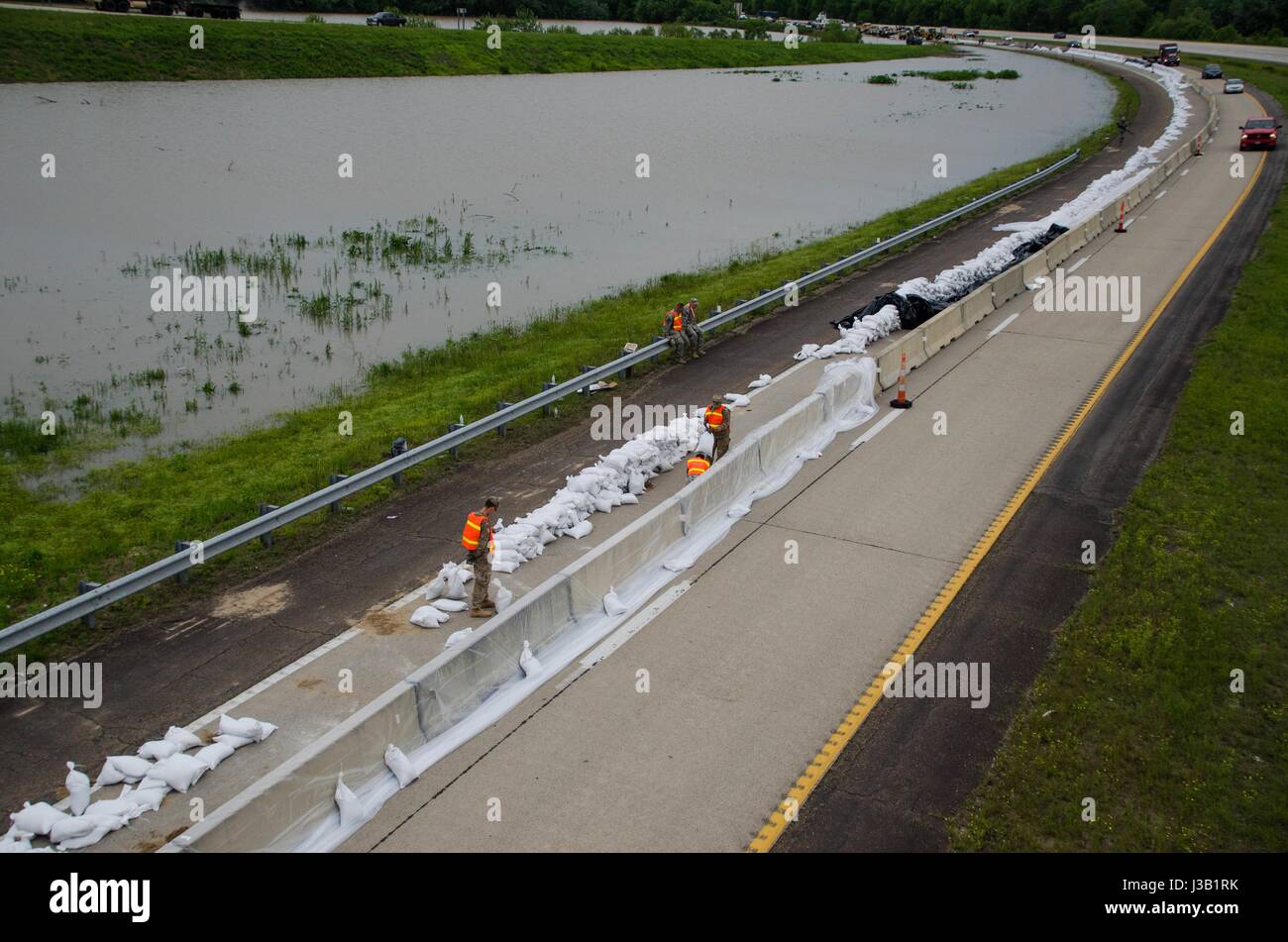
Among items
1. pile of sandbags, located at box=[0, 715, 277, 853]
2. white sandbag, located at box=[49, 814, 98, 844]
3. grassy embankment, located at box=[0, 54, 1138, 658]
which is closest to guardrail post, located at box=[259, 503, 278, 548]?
grassy embankment, located at box=[0, 54, 1138, 658]

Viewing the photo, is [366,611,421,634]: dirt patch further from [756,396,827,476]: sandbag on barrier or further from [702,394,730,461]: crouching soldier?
[756,396,827,476]: sandbag on barrier

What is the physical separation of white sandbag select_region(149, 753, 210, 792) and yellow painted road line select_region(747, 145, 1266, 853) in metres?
5.05

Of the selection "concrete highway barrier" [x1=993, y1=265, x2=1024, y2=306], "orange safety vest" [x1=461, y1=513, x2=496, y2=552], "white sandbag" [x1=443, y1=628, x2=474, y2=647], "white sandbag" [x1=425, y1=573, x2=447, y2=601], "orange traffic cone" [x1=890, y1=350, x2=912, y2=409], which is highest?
"concrete highway barrier" [x1=993, y1=265, x2=1024, y2=306]

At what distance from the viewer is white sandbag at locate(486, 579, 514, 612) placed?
1323 cm

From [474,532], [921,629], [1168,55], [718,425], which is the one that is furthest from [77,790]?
[1168,55]

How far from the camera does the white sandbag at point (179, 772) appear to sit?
10.1 m

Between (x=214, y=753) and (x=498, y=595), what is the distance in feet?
12.7

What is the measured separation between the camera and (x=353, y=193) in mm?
40094

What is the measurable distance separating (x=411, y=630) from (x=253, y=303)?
17358mm

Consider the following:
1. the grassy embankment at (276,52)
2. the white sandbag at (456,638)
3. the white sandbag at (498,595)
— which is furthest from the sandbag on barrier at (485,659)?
the grassy embankment at (276,52)

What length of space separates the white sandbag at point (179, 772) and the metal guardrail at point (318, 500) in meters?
2.90

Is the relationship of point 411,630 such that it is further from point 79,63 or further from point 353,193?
point 79,63

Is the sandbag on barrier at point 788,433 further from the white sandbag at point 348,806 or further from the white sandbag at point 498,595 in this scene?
the white sandbag at point 348,806
